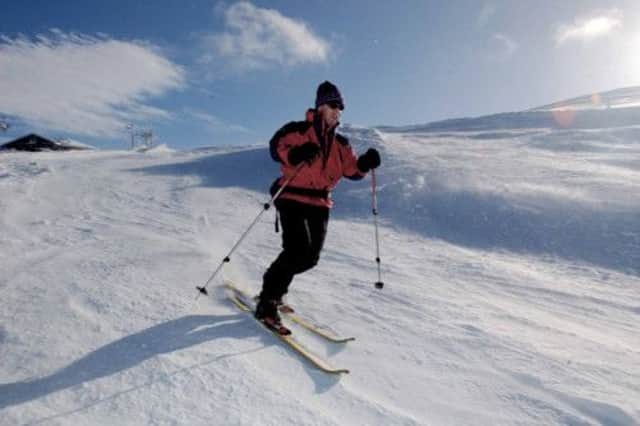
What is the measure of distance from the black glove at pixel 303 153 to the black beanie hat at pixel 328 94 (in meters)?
0.56

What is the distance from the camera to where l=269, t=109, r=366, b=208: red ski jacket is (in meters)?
4.04

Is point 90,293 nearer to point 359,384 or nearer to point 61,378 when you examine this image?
point 61,378

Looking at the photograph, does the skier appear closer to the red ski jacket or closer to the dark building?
the red ski jacket

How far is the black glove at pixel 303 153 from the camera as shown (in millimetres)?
3781

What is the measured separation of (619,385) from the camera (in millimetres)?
3145

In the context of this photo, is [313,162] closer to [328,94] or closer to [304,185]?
[304,185]

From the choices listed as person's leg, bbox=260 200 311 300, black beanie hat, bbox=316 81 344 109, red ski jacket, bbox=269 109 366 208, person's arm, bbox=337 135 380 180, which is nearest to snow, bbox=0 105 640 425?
person's leg, bbox=260 200 311 300

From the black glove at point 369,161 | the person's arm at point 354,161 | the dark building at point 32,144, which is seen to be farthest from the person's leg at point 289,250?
the dark building at point 32,144

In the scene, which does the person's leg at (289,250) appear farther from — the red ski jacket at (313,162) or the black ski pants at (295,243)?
the red ski jacket at (313,162)

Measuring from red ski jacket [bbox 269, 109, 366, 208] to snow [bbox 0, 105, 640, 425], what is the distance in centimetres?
119

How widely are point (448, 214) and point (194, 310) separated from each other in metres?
7.08

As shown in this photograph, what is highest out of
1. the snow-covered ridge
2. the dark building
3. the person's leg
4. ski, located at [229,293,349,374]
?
the snow-covered ridge

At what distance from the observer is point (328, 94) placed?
163 inches

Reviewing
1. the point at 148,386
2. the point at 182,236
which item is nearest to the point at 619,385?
the point at 148,386
